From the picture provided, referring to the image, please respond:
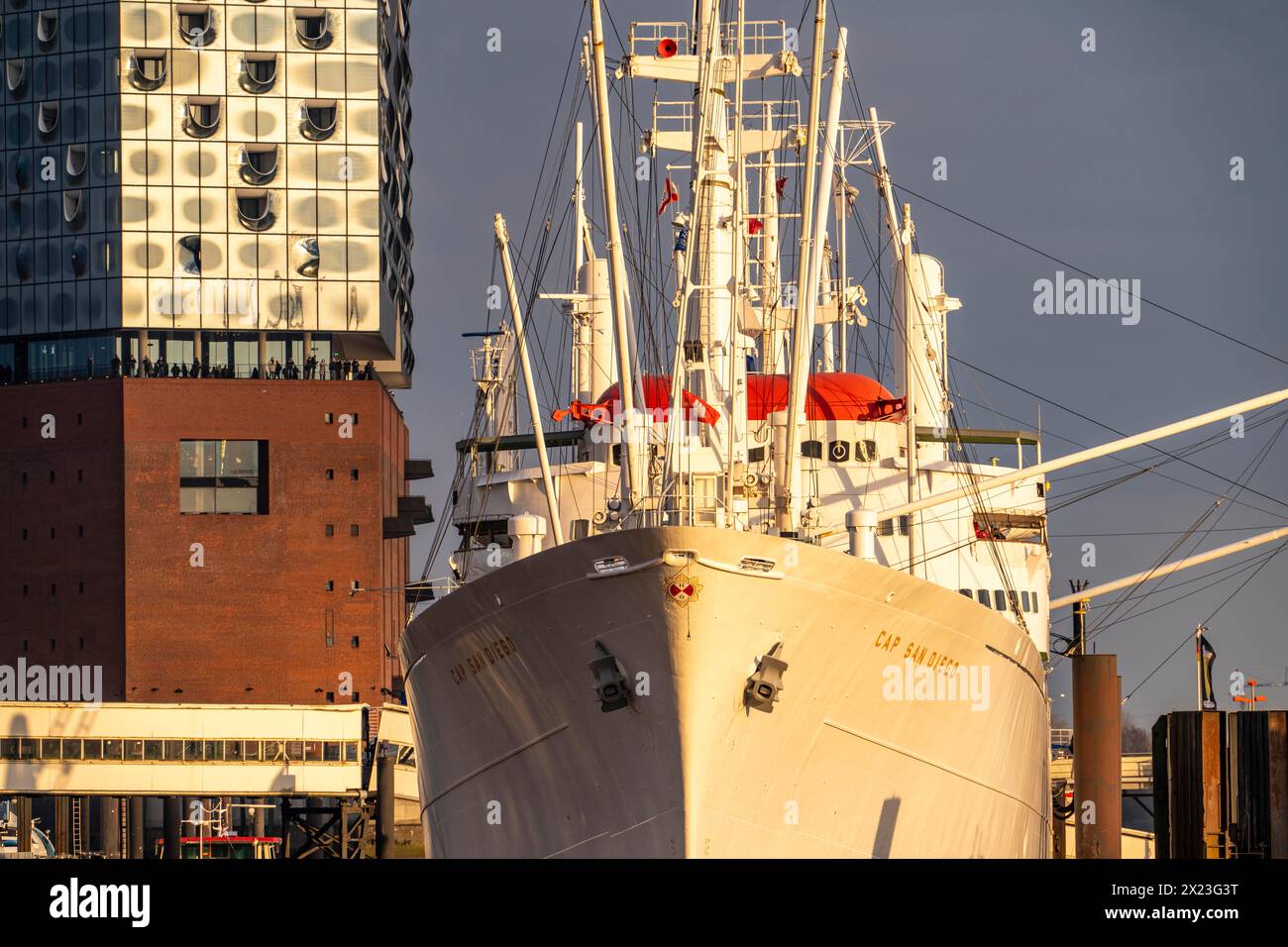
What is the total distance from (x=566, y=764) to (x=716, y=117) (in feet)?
42.7

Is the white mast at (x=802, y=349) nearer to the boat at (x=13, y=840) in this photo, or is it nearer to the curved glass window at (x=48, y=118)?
the boat at (x=13, y=840)

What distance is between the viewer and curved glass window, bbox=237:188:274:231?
110750 millimetres

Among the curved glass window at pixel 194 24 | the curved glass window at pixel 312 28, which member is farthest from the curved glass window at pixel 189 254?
the curved glass window at pixel 312 28

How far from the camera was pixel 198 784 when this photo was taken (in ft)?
239

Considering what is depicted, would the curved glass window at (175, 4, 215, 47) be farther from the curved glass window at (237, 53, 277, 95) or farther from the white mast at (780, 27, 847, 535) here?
the white mast at (780, 27, 847, 535)

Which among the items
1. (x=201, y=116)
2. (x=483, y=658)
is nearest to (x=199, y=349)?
(x=201, y=116)

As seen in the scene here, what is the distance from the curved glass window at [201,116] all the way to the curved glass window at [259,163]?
2.09m

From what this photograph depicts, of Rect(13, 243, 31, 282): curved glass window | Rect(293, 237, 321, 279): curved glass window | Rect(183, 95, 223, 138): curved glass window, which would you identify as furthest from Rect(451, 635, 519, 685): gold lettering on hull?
Rect(13, 243, 31, 282): curved glass window

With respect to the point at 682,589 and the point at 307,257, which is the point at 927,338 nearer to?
the point at 682,589

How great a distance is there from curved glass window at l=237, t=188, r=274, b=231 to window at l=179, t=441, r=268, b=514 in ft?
40.8

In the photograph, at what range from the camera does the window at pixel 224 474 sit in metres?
106

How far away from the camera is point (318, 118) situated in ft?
367
